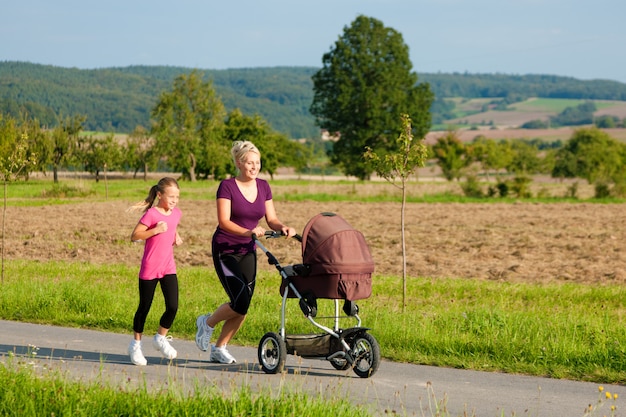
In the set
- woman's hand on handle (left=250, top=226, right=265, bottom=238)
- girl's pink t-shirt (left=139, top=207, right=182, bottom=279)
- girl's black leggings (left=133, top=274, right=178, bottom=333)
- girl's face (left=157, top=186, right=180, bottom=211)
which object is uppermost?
girl's face (left=157, top=186, right=180, bottom=211)

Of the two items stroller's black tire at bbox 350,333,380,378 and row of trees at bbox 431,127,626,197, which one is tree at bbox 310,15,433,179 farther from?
stroller's black tire at bbox 350,333,380,378

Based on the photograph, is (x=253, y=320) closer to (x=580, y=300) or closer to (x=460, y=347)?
(x=460, y=347)

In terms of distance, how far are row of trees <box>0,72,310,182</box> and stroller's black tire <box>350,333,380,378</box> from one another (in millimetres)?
62372

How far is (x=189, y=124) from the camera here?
268 feet

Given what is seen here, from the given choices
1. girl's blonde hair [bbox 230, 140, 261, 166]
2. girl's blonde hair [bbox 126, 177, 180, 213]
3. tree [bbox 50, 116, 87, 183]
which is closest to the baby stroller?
girl's blonde hair [bbox 230, 140, 261, 166]

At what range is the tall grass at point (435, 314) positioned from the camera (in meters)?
8.97

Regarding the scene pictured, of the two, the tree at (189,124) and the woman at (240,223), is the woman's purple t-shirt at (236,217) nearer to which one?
the woman at (240,223)

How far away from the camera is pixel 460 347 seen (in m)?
9.40

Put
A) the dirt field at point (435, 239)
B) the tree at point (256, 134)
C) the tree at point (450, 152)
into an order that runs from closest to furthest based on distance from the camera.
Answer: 1. the dirt field at point (435, 239)
2. the tree at point (256, 134)
3. the tree at point (450, 152)

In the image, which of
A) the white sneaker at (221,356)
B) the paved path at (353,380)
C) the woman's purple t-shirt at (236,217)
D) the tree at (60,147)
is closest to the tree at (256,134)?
the tree at (60,147)

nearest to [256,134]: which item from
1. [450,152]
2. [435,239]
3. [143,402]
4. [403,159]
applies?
[450,152]

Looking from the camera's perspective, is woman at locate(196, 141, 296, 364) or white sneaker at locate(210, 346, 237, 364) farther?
white sneaker at locate(210, 346, 237, 364)

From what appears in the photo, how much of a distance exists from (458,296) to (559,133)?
190m

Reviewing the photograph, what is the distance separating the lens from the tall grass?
897 cm
